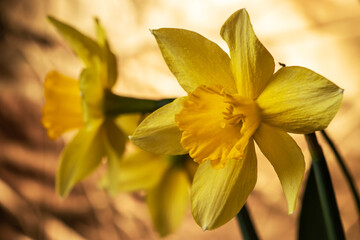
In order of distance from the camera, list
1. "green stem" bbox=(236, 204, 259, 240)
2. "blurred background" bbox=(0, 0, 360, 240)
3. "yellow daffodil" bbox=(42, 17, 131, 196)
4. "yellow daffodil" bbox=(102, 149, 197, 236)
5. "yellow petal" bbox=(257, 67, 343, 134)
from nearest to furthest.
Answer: "yellow petal" bbox=(257, 67, 343, 134) < "green stem" bbox=(236, 204, 259, 240) < "yellow daffodil" bbox=(42, 17, 131, 196) < "yellow daffodil" bbox=(102, 149, 197, 236) < "blurred background" bbox=(0, 0, 360, 240)

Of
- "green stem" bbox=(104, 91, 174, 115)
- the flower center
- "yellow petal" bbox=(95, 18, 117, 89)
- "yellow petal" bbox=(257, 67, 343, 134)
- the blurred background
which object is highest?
"yellow petal" bbox=(257, 67, 343, 134)

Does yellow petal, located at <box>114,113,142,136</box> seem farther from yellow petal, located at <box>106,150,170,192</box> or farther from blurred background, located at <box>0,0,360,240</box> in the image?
blurred background, located at <box>0,0,360,240</box>

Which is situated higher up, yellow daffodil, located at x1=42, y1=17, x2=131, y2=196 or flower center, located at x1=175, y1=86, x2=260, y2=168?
flower center, located at x1=175, y1=86, x2=260, y2=168

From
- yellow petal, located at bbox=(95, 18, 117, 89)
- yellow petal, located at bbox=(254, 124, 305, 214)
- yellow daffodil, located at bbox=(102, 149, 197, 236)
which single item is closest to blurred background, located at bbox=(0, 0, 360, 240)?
yellow daffodil, located at bbox=(102, 149, 197, 236)

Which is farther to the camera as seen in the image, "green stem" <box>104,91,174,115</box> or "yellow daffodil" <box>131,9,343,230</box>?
"green stem" <box>104,91,174,115</box>

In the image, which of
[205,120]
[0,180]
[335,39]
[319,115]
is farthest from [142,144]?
[0,180]

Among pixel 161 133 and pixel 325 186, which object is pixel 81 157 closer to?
pixel 161 133
